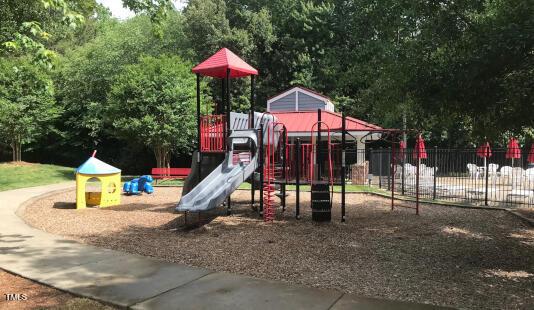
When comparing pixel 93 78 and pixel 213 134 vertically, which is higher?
pixel 93 78

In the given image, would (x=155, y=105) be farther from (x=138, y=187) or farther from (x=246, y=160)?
(x=246, y=160)

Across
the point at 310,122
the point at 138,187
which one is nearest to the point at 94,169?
the point at 138,187

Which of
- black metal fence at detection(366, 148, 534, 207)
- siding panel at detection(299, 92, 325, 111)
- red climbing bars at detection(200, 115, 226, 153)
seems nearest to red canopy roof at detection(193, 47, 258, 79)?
red climbing bars at detection(200, 115, 226, 153)

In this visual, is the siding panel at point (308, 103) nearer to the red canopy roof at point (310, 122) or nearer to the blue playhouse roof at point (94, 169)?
the red canopy roof at point (310, 122)

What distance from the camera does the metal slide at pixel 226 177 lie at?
9.45 m

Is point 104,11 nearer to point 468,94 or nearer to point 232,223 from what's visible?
point 232,223

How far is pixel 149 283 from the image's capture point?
563cm

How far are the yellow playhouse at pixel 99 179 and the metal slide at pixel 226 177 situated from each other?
174 inches

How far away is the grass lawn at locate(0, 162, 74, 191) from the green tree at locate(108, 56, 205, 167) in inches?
168

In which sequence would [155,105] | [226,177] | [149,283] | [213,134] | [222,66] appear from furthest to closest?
[155,105] → [213,134] → [222,66] → [226,177] → [149,283]

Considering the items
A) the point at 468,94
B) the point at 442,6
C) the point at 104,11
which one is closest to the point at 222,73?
the point at 104,11

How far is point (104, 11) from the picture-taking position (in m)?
9.78

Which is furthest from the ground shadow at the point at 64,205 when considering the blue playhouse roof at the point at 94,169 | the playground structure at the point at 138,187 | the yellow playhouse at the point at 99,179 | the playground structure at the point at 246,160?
the playground structure at the point at 246,160

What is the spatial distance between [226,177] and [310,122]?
1364cm
